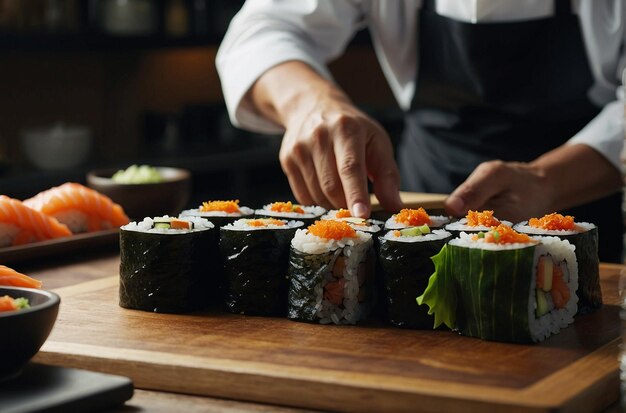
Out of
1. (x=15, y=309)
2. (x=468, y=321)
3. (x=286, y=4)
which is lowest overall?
(x=468, y=321)

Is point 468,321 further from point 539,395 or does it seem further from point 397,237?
point 539,395

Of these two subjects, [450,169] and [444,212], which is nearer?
[444,212]

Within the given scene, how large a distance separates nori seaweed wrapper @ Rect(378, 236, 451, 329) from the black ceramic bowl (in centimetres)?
64

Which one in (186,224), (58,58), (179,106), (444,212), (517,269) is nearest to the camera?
(517,269)

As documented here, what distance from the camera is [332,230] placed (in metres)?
1.80

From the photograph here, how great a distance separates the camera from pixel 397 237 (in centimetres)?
180

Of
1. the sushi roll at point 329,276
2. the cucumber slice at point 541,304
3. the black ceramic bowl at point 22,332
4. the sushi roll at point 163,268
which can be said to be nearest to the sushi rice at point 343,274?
the sushi roll at point 329,276

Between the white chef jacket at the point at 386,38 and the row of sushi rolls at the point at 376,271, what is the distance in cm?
71

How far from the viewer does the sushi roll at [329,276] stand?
5.77 feet

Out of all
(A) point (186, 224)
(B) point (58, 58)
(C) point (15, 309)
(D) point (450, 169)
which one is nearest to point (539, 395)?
(C) point (15, 309)

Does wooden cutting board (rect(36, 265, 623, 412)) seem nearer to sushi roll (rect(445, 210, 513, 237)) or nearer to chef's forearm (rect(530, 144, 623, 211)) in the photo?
sushi roll (rect(445, 210, 513, 237))

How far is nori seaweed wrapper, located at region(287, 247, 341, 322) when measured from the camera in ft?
5.79

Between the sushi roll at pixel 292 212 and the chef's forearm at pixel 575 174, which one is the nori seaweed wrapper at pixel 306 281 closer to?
the sushi roll at pixel 292 212

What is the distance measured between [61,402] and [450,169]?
176 centimetres
